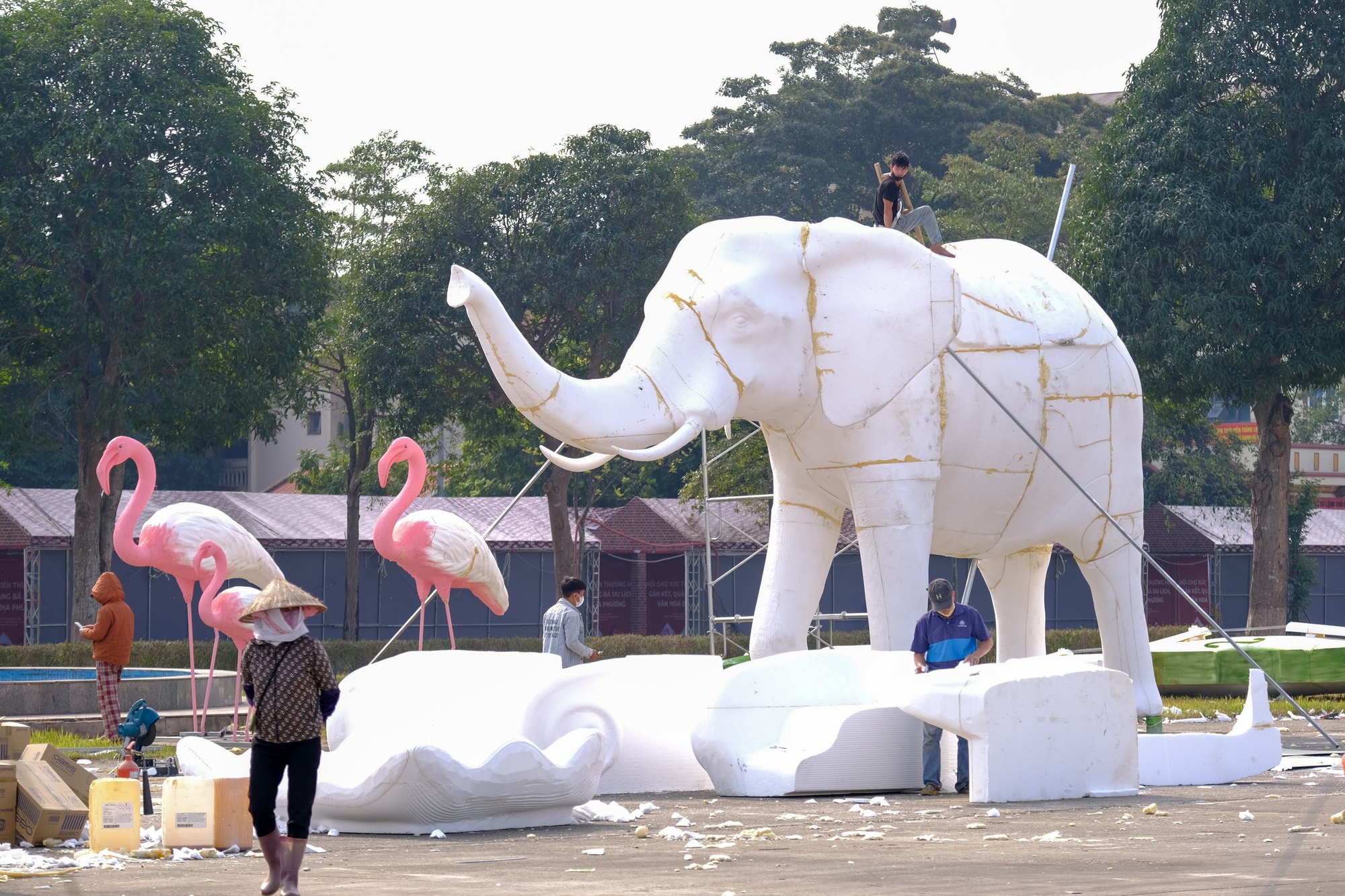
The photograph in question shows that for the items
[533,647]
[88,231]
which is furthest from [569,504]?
[88,231]

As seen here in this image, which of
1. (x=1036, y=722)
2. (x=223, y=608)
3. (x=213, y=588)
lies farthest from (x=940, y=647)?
(x=213, y=588)

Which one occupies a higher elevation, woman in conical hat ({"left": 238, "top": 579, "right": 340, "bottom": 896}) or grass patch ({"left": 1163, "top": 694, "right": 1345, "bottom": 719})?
woman in conical hat ({"left": 238, "top": 579, "right": 340, "bottom": 896})

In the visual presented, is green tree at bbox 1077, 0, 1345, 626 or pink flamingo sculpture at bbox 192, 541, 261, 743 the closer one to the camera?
pink flamingo sculpture at bbox 192, 541, 261, 743

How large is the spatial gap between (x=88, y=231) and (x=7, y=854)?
19.9 meters

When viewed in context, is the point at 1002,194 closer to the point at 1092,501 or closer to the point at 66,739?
the point at 1092,501

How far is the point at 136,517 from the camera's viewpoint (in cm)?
1867

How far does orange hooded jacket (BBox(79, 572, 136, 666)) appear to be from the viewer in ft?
49.2

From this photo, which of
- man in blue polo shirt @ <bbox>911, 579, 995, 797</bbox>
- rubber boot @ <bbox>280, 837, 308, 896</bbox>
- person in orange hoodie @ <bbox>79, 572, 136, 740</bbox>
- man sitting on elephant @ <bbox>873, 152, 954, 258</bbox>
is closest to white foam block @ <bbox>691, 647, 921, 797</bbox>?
man in blue polo shirt @ <bbox>911, 579, 995, 797</bbox>

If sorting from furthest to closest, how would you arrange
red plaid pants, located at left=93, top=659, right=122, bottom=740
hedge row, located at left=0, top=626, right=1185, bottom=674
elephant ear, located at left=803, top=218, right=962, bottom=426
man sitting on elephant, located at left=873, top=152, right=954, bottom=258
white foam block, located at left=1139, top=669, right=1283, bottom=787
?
hedge row, located at left=0, top=626, right=1185, bottom=674
red plaid pants, located at left=93, top=659, right=122, bottom=740
man sitting on elephant, located at left=873, top=152, right=954, bottom=258
elephant ear, located at left=803, top=218, right=962, bottom=426
white foam block, located at left=1139, top=669, right=1283, bottom=787

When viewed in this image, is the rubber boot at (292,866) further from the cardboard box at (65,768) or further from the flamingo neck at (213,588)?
the flamingo neck at (213,588)

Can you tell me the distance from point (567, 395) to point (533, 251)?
785 inches

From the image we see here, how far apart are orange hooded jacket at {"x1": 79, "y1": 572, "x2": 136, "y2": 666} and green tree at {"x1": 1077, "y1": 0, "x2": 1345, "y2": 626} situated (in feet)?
58.9

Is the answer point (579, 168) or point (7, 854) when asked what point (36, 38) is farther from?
Result: point (7, 854)

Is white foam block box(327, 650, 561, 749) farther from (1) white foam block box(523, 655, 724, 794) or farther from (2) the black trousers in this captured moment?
(2) the black trousers
